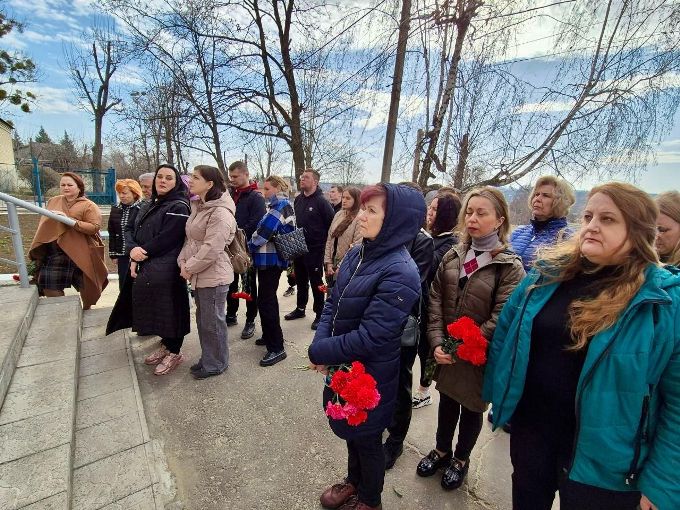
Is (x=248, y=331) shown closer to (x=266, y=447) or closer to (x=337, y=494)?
(x=266, y=447)

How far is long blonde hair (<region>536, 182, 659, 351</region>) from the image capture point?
1225 millimetres

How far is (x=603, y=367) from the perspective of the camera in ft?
4.01

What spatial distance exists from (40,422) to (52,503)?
0.71 metres

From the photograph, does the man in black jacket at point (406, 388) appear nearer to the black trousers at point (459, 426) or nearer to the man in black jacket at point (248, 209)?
the black trousers at point (459, 426)

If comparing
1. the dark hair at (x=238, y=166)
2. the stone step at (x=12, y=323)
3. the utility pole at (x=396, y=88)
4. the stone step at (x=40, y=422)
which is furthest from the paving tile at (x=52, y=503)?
the utility pole at (x=396, y=88)

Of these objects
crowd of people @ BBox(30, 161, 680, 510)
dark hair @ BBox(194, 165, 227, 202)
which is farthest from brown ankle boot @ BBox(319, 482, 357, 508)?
dark hair @ BBox(194, 165, 227, 202)

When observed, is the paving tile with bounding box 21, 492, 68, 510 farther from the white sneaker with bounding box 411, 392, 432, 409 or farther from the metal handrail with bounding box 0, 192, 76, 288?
the metal handrail with bounding box 0, 192, 76, 288

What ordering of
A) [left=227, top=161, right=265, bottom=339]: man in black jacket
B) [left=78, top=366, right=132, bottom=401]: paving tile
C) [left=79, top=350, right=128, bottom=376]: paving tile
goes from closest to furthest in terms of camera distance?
[left=78, top=366, right=132, bottom=401]: paving tile, [left=79, top=350, right=128, bottom=376]: paving tile, [left=227, top=161, right=265, bottom=339]: man in black jacket

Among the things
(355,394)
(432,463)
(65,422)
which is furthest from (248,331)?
(355,394)

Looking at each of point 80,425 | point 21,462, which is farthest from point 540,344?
point 80,425

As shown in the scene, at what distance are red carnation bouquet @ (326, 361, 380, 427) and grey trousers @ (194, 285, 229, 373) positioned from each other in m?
1.79

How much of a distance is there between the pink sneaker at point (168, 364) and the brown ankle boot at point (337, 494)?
202 cm

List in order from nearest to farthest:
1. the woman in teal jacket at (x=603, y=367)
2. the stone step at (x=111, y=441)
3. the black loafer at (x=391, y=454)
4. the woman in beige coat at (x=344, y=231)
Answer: the woman in teal jacket at (x=603, y=367) → the stone step at (x=111, y=441) → the black loafer at (x=391, y=454) → the woman in beige coat at (x=344, y=231)

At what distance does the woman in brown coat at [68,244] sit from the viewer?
373cm
